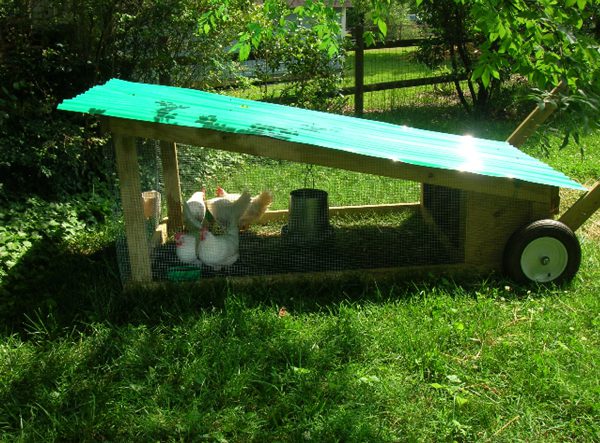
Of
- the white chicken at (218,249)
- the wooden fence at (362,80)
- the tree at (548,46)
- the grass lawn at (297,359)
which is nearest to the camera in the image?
the tree at (548,46)

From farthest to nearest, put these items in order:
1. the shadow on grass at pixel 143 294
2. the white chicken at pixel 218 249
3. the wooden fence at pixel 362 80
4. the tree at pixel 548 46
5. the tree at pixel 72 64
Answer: the wooden fence at pixel 362 80, the tree at pixel 72 64, the white chicken at pixel 218 249, the shadow on grass at pixel 143 294, the tree at pixel 548 46

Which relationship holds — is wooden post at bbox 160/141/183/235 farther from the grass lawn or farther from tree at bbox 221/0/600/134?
tree at bbox 221/0/600/134

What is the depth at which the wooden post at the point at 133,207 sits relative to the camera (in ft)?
12.4

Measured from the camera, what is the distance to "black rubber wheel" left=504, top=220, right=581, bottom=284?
4.01 meters

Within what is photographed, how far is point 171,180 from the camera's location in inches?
196

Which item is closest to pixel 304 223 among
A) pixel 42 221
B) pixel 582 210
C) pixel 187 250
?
pixel 187 250

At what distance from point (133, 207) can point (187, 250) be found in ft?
1.73

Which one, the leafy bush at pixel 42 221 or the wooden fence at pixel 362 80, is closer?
the leafy bush at pixel 42 221

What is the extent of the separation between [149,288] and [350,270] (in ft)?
4.41

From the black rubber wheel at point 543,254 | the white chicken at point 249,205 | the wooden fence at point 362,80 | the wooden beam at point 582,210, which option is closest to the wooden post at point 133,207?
the white chicken at point 249,205

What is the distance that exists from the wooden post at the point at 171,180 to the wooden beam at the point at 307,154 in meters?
1.27

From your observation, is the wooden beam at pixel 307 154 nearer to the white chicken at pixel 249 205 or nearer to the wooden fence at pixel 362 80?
the white chicken at pixel 249 205

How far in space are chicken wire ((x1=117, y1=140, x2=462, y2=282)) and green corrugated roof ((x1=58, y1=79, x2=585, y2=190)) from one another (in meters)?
0.46

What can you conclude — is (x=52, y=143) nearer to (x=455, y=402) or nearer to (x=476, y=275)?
(x=476, y=275)
